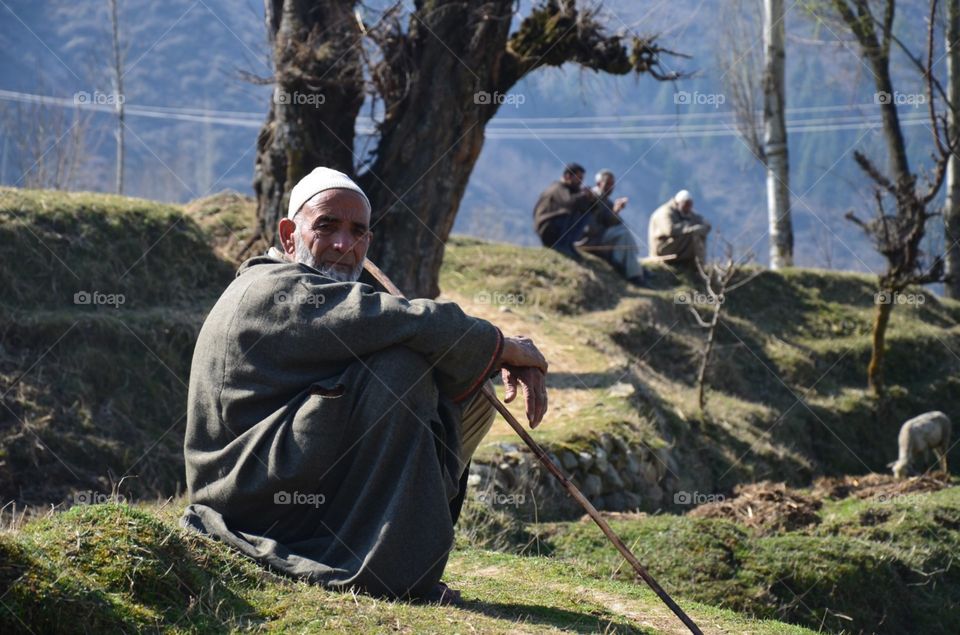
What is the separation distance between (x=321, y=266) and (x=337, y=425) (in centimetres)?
83

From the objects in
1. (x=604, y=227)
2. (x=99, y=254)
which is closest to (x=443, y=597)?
(x=99, y=254)

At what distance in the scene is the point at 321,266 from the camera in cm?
542

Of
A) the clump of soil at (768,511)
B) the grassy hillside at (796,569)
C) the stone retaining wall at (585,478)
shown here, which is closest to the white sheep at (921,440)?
the stone retaining wall at (585,478)

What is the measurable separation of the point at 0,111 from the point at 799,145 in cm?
7932

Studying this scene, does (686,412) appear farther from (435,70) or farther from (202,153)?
(202,153)

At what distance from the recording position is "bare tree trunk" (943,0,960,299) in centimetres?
2114

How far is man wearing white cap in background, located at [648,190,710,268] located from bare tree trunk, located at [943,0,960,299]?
16.1 ft

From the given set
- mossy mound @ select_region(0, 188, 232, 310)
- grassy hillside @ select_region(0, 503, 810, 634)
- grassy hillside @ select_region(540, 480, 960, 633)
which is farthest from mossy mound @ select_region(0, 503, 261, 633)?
mossy mound @ select_region(0, 188, 232, 310)

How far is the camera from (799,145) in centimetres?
10938

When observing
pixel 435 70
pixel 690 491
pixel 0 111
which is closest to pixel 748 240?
pixel 690 491

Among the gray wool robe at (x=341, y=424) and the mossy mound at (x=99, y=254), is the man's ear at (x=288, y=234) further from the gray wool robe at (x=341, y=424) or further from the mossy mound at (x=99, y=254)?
the mossy mound at (x=99, y=254)

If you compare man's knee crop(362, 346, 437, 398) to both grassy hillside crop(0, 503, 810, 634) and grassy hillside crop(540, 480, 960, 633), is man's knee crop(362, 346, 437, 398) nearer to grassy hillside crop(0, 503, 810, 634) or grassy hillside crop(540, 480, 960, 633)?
grassy hillside crop(0, 503, 810, 634)

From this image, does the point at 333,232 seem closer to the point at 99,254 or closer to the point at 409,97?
the point at 409,97

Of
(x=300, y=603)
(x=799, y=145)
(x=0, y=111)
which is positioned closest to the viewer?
(x=300, y=603)
